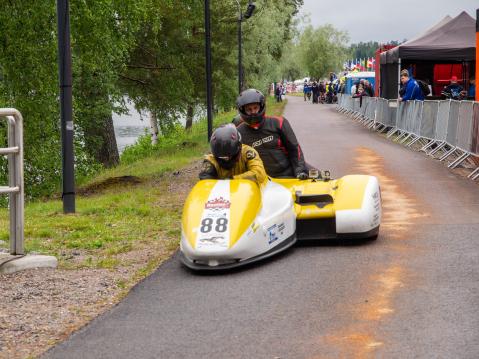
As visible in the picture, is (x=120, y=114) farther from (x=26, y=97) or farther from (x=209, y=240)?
(x=209, y=240)

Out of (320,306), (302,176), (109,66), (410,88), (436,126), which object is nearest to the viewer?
(320,306)

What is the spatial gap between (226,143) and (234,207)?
0.95 m

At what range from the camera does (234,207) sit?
9.28 metres

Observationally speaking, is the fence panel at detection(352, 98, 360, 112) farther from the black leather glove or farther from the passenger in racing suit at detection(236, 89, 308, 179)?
the black leather glove

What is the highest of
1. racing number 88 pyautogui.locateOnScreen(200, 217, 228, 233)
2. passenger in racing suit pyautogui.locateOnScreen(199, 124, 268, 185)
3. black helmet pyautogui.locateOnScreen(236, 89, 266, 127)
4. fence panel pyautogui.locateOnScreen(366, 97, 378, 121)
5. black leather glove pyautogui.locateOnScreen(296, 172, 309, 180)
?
black helmet pyautogui.locateOnScreen(236, 89, 266, 127)

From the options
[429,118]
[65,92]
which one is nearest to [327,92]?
[429,118]

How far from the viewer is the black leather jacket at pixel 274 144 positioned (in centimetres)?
1130

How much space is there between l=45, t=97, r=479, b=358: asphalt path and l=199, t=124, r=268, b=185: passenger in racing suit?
90 centimetres

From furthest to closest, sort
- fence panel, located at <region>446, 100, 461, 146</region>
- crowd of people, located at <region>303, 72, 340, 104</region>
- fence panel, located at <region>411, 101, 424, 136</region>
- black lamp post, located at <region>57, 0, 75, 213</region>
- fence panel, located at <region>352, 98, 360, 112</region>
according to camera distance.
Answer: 1. crowd of people, located at <region>303, 72, 340, 104</region>
2. fence panel, located at <region>352, 98, 360, 112</region>
3. fence panel, located at <region>411, 101, 424, 136</region>
4. fence panel, located at <region>446, 100, 461, 146</region>
5. black lamp post, located at <region>57, 0, 75, 213</region>

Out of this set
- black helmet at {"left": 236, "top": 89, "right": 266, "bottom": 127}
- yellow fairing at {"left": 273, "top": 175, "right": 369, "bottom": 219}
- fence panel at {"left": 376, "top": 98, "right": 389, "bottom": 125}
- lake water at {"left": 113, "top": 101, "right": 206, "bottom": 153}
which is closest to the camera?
yellow fairing at {"left": 273, "top": 175, "right": 369, "bottom": 219}

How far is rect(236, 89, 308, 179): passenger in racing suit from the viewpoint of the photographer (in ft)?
36.9

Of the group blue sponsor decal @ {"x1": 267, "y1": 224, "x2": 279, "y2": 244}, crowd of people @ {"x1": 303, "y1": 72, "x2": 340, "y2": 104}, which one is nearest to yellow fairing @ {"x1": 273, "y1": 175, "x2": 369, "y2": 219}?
blue sponsor decal @ {"x1": 267, "y1": 224, "x2": 279, "y2": 244}

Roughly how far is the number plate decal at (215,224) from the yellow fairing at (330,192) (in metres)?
1.08

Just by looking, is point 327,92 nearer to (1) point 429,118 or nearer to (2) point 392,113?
(2) point 392,113
